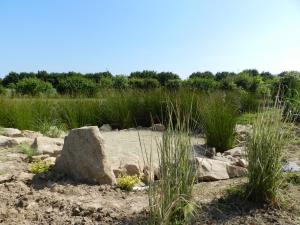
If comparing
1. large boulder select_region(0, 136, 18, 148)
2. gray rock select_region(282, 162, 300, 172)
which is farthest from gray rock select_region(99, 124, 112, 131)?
gray rock select_region(282, 162, 300, 172)

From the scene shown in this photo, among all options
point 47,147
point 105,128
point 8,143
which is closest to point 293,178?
Result: point 47,147

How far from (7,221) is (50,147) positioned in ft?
5.52

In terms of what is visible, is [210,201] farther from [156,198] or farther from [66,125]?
[66,125]

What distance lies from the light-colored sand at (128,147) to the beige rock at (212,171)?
51cm

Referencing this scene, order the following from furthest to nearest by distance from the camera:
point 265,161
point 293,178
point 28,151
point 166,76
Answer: point 166,76
point 28,151
point 293,178
point 265,161

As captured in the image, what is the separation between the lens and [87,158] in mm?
3432

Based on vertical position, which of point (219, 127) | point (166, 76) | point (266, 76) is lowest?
point (219, 127)

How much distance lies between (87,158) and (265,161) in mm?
1451

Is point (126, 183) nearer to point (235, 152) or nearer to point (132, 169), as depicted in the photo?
point (132, 169)

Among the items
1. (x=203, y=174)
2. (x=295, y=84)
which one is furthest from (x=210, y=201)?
(x=295, y=84)

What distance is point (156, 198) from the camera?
7.73 ft

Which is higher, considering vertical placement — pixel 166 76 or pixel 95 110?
pixel 166 76

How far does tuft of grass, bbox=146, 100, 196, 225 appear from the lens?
2381 millimetres

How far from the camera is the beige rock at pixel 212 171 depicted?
3.65 metres
